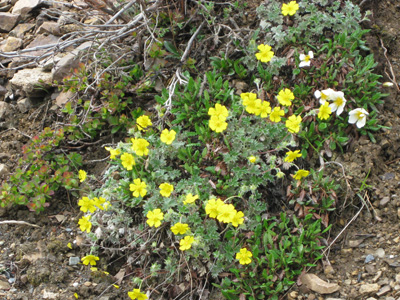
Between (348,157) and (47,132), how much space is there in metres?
2.34

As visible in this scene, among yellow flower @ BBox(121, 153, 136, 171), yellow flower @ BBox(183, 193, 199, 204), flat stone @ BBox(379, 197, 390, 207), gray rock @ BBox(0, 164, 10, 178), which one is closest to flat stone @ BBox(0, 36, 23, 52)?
gray rock @ BBox(0, 164, 10, 178)

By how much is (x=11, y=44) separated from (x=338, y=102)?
3.30 metres

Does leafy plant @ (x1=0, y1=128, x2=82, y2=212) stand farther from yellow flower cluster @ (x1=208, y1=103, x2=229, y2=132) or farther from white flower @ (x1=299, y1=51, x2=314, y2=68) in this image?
white flower @ (x1=299, y1=51, x2=314, y2=68)

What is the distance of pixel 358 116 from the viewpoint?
10.6 ft

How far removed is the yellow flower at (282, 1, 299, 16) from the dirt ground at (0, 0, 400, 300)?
2.20ft

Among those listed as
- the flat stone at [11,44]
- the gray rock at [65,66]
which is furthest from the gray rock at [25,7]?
the gray rock at [65,66]

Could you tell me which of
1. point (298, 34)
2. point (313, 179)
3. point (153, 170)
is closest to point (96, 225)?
point (153, 170)

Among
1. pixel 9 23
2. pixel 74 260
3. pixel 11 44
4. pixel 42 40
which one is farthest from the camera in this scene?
pixel 9 23

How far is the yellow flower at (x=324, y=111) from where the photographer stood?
10.3 feet

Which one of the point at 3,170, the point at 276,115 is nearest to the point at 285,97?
the point at 276,115

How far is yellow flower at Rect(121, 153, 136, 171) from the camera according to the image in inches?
121

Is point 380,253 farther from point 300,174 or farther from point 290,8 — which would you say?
point 290,8

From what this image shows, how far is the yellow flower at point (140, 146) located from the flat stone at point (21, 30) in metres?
2.50

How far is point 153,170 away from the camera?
323 centimetres
